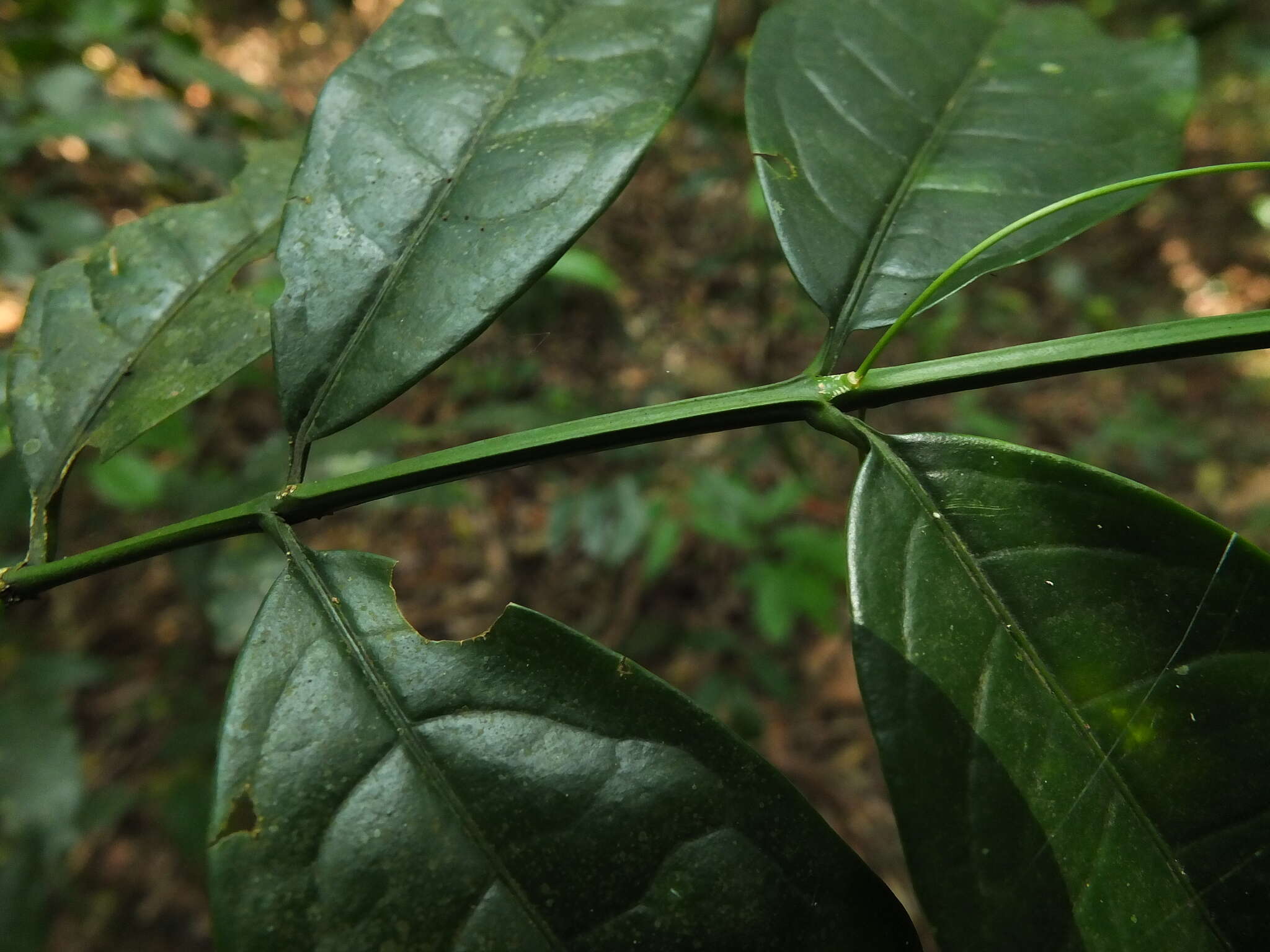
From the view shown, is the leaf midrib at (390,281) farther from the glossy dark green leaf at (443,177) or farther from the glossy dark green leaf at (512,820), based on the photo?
the glossy dark green leaf at (512,820)

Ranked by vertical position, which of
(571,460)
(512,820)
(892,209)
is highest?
(892,209)

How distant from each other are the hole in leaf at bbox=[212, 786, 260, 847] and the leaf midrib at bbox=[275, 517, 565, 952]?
105 millimetres

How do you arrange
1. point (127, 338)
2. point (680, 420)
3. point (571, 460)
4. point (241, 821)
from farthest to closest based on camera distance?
point (571, 460), point (127, 338), point (680, 420), point (241, 821)

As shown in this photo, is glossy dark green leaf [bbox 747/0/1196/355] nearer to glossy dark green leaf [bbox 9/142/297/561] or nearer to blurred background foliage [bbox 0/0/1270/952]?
glossy dark green leaf [bbox 9/142/297/561]

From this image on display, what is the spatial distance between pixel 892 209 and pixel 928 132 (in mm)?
138

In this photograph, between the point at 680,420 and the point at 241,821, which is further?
the point at 680,420

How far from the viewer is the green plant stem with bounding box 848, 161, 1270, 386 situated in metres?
0.62

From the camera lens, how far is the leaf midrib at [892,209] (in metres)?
0.66

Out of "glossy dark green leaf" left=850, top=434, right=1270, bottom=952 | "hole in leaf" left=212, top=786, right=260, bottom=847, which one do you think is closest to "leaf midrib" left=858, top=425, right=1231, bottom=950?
"glossy dark green leaf" left=850, top=434, right=1270, bottom=952

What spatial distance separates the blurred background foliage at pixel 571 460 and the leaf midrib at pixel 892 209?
31.4 inches

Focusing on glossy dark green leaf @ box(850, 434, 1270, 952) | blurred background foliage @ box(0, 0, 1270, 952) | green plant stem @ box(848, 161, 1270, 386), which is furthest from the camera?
blurred background foliage @ box(0, 0, 1270, 952)

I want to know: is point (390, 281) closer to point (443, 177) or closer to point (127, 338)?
point (443, 177)

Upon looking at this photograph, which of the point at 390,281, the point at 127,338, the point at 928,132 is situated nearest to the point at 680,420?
the point at 390,281

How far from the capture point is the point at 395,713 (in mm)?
567
